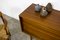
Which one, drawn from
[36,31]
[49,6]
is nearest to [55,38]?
[36,31]

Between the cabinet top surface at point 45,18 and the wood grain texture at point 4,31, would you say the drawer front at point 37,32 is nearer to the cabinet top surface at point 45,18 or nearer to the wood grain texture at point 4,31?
the cabinet top surface at point 45,18

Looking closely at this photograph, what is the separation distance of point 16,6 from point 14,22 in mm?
379

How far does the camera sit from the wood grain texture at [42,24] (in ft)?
5.94

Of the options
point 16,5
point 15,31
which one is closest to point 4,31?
point 15,31

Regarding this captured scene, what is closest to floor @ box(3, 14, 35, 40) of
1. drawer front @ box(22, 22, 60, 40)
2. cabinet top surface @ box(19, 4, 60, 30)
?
drawer front @ box(22, 22, 60, 40)

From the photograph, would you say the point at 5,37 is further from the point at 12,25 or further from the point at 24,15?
the point at 12,25

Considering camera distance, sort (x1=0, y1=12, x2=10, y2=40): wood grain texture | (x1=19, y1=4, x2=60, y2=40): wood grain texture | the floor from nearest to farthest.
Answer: (x1=19, y1=4, x2=60, y2=40): wood grain texture
(x1=0, y1=12, x2=10, y2=40): wood grain texture
the floor

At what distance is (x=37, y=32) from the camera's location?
79.0 inches

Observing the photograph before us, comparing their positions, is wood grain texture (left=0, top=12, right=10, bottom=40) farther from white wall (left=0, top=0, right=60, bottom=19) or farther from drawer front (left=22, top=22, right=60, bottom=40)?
white wall (left=0, top=0, right=60, bottom=19)

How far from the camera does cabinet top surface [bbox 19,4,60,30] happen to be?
1.81 metres

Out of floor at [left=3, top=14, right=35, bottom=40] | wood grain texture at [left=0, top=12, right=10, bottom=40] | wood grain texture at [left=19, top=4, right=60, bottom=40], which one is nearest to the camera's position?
wood grain texture at [left=19, top=4, right=60, bottom=40]

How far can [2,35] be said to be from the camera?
6.82 feet

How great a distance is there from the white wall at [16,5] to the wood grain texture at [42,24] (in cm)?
14

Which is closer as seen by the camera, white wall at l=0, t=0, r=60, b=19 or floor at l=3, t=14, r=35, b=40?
white wall at l=0, t=0, r=60, b=19
